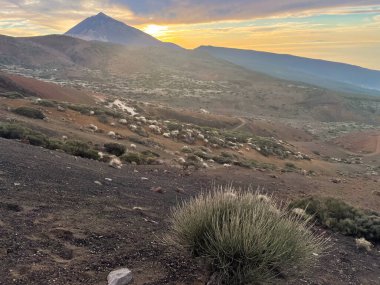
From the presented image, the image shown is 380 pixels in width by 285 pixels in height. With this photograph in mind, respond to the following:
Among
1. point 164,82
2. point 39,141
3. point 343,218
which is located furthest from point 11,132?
point 164,82

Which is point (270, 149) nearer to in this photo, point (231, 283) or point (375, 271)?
point (375, 271)

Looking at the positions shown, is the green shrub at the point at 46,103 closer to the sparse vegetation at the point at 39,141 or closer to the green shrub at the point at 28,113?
the green shrub at the point at 28,113

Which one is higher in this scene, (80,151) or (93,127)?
(80,151)

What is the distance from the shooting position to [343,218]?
12.2 m

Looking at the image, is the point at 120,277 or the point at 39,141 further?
the point at 39,141

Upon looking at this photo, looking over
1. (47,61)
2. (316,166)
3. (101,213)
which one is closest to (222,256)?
(101,213)

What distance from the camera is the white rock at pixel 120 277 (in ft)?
16.8

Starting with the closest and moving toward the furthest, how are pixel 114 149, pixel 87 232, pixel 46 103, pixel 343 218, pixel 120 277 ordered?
pixel 120 277 → pixel 87 232 → pixel 343 218 → pixel 114 149 → pixel 46 103

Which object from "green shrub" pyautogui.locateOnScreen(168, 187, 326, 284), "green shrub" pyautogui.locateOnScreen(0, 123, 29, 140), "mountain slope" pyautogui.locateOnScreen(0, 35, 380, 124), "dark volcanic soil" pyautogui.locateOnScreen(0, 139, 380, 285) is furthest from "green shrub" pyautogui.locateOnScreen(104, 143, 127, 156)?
"mountain slope" pyautogui.locateOnScreen(0, 35, 380, 124)

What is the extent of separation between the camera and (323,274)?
7812 mm

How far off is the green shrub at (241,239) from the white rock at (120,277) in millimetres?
860

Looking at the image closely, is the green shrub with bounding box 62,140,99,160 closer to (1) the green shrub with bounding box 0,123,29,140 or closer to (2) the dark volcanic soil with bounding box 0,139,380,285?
(1) the green shrub with bounding box 0,123,29,140

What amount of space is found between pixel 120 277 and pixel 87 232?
1.65 m

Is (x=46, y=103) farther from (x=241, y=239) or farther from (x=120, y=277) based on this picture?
(x=241, y=239)
